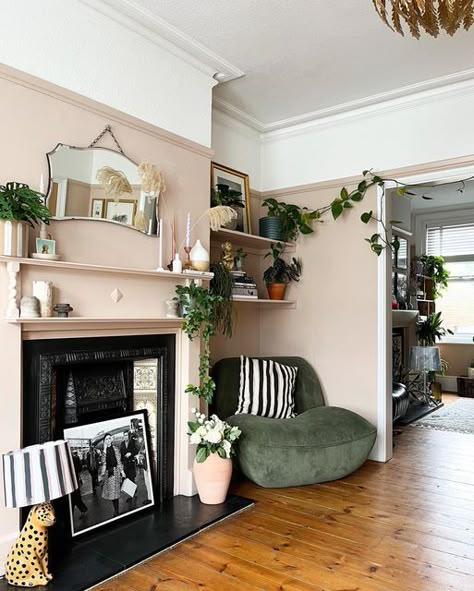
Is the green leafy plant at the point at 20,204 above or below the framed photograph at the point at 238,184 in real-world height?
below

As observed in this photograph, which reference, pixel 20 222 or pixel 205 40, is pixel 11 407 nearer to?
pixel 20 222

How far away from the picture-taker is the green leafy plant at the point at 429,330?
6945mm

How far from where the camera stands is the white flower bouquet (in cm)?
297

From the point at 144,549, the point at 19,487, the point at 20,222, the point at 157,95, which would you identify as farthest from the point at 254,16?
the point at 144,549

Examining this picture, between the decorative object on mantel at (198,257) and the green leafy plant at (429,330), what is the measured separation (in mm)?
4814

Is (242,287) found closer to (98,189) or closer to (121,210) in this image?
(121,210)

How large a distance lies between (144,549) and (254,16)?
290cm

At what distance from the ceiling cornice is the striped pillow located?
6.75 feet

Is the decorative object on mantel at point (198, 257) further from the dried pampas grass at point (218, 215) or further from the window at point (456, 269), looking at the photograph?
the window at point (456, 269)

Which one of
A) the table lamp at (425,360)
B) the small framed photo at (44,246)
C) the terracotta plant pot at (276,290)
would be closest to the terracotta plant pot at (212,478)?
the small framed photo at (44,246)

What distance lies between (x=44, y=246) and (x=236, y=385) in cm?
193

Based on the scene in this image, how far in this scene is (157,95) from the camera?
3010 millimetres

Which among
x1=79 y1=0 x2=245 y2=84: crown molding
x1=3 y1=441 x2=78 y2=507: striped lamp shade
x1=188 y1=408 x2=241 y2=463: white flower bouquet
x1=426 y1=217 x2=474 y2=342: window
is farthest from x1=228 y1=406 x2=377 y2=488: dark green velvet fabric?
x1=426 y1=217 x2=474 y2=342: window

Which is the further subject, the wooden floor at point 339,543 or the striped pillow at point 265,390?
the striped pillow at point 265,390
